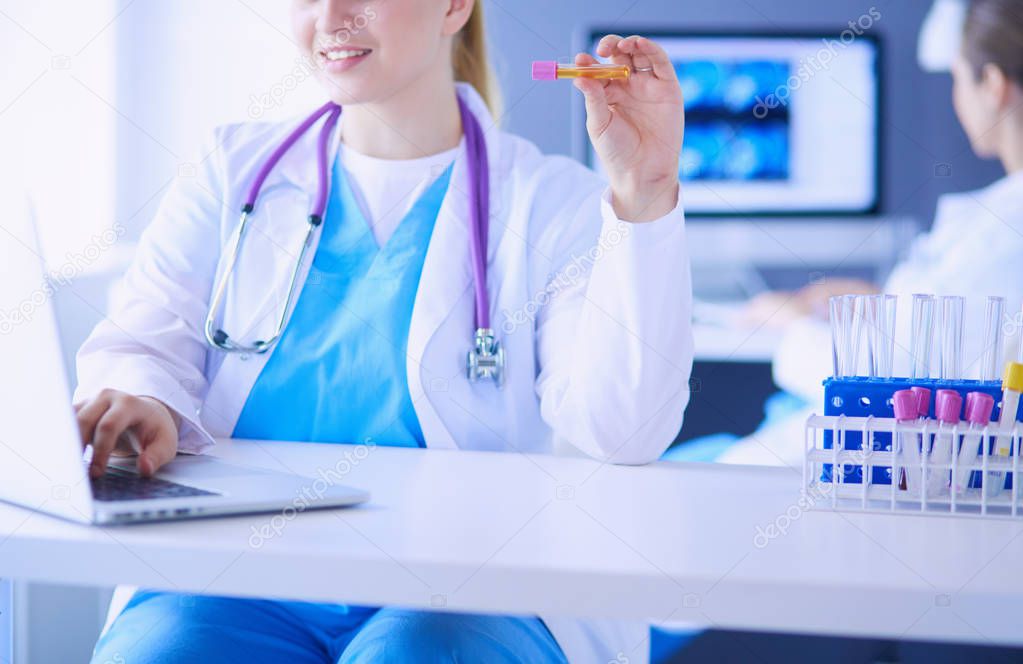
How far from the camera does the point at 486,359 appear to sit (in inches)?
47.5

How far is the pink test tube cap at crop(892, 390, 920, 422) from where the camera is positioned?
84cm

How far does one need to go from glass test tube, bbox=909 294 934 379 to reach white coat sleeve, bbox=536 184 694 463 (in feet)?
0.70

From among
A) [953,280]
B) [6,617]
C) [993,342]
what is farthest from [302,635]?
[953,280]

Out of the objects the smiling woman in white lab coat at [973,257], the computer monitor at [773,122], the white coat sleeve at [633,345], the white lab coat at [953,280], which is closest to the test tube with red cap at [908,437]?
the white coat sleeve at [633,345]

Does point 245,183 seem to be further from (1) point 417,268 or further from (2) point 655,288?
(2) point 655,288

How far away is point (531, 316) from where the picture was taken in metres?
1.26

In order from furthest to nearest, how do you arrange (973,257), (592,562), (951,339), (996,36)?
(996,36) → (973,257) → (951,339) → (592,562)

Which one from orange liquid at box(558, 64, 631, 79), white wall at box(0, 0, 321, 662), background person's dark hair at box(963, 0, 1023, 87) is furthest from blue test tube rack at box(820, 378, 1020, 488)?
background person's dark hair at box(963, 0, 1023, 87)

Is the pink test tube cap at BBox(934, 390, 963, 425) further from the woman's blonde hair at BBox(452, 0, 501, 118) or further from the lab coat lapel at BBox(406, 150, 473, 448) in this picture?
the woman's blonde hair at BBox(452, 0, 501, 118)

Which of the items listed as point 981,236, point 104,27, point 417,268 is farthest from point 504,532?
point 104,27

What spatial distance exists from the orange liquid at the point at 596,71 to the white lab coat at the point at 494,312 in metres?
0.12

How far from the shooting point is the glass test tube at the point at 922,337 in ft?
3.00

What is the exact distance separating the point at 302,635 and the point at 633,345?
0.42 metres

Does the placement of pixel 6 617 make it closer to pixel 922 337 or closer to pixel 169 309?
pixel 169 309
